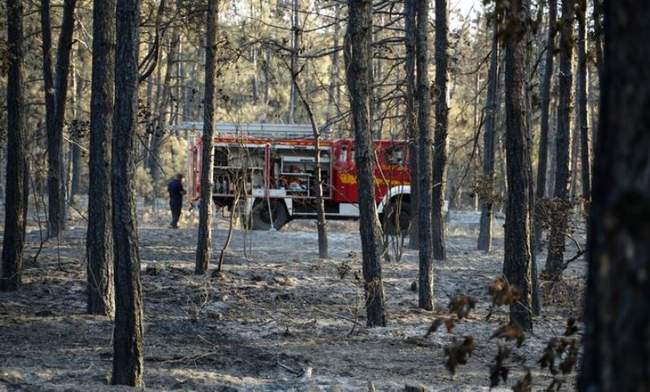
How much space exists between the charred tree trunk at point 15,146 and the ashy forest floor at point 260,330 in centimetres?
70

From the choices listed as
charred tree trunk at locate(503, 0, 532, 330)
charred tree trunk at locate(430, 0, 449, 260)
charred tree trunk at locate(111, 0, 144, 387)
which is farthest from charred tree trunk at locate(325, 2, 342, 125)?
charred tree trunk at locate(111, 0, 144, 387)

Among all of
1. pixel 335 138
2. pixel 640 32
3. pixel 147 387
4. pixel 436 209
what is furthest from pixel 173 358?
pixel 335 138

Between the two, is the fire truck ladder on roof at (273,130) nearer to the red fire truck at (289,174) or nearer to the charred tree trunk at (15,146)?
the red fire truck at (289,174)

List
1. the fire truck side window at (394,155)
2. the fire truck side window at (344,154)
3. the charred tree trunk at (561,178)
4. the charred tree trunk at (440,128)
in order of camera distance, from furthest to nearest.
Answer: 1. the fire truck side window at (344,154)
2. the fire truck side window at (394,155)
3. the charred tree trunk at (440,128)
4. the charred tree trunk at (561,178)

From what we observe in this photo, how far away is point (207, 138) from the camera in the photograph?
1441 cm

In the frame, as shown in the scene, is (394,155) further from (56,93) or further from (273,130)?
(56,93)

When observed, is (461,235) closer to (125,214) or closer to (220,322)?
(220,322)

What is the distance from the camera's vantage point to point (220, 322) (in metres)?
11.4

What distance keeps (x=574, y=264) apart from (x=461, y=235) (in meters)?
8.86

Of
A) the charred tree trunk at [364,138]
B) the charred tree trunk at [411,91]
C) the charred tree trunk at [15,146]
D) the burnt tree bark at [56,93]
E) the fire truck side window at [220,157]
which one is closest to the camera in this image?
the charred tree trunk at [364,138]

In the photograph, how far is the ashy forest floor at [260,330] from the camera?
26.4 feet

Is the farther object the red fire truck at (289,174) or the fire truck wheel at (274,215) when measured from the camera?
the fire truck wheel at (274,215)

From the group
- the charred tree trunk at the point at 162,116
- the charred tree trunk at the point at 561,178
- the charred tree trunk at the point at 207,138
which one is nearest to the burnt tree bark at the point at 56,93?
the charred tree trunk at the point at 162,116

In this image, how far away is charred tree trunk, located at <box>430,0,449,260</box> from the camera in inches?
657
